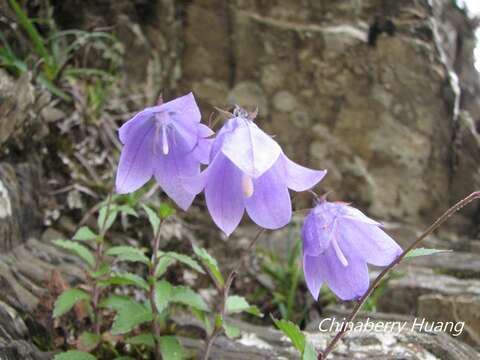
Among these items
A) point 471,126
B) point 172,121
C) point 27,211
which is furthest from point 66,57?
point 471,126

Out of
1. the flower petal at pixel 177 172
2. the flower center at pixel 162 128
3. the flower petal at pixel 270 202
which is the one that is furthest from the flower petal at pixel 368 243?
the flower center at pixel 162 128

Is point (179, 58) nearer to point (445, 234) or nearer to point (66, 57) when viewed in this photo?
point (66, 57)

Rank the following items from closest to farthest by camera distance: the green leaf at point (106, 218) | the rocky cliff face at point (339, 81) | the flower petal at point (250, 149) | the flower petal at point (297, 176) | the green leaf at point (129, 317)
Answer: the flower petal at point (250, 149) → the flower petal at point (297, 176) → the green leaf at point (129, 317) → the green leaf at point (106, 218) → the rocky cliff face at point (339, 81)

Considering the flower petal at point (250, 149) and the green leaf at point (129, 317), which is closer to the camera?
A: the flower petal at point (250, 149)

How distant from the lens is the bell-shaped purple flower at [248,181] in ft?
3.54

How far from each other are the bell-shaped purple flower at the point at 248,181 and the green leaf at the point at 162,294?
0.33 meters

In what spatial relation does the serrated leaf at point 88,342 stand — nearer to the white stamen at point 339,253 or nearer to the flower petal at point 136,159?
the flower petal at point 136,159

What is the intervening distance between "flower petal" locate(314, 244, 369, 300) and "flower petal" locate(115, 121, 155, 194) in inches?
20.1

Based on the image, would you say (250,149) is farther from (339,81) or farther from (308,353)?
(339,81)

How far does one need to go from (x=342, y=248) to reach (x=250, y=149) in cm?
39

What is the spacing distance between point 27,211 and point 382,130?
2639mm

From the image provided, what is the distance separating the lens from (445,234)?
12.2 feet

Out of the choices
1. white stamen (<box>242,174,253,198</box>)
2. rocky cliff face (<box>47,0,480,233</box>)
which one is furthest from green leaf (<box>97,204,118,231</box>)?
rocky cliff face (<box>47,0,480,233</box>)

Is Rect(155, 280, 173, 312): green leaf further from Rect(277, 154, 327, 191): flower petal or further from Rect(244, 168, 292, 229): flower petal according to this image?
Rect(277, 154, 327, 191): flower petal
